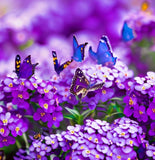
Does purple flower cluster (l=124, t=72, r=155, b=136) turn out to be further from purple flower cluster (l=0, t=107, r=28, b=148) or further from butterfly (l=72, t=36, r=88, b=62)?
purple flower cluster (l=0, t=107, r=28, b=148)

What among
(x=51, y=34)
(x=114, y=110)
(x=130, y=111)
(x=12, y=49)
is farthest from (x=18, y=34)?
(x=130, y=111)

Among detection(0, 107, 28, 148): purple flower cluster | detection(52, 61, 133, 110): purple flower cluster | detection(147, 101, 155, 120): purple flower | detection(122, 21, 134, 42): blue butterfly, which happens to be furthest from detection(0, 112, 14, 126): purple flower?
detection(122, 21, 134, 42): blue butterfly

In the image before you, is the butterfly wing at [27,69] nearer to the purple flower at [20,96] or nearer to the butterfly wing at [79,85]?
the purple flower at [20,96]

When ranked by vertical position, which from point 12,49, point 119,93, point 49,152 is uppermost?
point 12,49

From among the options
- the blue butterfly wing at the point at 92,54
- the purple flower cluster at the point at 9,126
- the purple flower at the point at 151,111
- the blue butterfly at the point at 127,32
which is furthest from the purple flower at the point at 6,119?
the blue butterfly at the point at 127,32

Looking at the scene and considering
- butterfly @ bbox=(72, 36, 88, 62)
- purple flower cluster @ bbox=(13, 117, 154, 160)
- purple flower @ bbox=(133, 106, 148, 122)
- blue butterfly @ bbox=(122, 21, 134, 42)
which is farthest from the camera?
blue butterfly @ bbox=(122, 21, 134, 42)

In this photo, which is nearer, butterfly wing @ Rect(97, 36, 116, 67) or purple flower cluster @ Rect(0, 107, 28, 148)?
purple flower cluster @ Rect(0, 107, 28, 148)

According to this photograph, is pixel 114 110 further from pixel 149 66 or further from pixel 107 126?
pixel 149 66

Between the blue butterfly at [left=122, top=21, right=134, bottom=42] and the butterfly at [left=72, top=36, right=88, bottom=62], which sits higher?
the blue butterfly at [left=122, top=21, right=134, bottom=42]

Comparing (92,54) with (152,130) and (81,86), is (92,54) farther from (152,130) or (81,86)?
(152,130)

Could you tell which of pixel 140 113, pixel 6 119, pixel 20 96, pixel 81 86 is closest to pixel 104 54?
pixel 81 86
